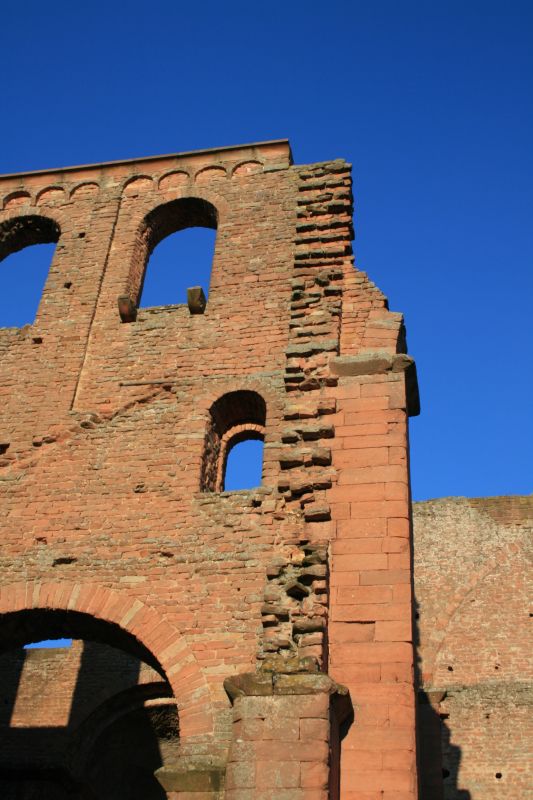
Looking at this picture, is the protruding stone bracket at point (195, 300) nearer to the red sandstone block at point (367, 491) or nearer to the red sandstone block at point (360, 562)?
the red sandstone block at point (367, 491)

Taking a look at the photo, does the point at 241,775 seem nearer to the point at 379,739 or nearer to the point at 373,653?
the point at 379,739

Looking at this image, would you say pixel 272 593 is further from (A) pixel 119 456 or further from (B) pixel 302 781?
(A) pixel 119 456

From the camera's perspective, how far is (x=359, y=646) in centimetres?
725

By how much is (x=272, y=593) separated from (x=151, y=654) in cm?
133

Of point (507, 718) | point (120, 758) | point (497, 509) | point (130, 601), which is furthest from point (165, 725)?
point (497, 509)

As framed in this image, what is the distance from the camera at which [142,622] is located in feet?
26.1

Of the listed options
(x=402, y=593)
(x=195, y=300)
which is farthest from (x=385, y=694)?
(x=195, y=300)

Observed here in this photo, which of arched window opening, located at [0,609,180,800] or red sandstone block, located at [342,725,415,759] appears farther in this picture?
arched window opening, located at [0,609,180,800]

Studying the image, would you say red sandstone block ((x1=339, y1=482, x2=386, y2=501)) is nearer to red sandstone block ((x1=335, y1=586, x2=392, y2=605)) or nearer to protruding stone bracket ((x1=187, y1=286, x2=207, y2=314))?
red sandstone block ((x1=335, y1=586, x2=392, y2=605))

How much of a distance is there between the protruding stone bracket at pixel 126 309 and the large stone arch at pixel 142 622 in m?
3.60

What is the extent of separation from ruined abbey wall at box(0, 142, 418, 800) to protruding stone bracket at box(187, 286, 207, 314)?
232 mm

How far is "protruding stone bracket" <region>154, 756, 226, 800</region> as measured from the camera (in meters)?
6.63

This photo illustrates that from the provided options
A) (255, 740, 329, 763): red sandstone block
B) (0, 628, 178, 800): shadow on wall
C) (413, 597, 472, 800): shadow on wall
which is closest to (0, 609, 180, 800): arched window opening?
(0, 628, 178, 800): shadow on wall

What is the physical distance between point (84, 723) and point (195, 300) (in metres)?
8.37
